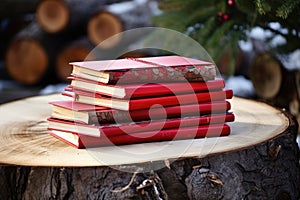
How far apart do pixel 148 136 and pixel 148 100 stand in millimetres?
80

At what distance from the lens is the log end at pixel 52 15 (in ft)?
11.2

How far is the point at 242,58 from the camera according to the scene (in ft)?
10.6

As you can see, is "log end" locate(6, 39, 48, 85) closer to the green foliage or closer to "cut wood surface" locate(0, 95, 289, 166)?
the green foliage

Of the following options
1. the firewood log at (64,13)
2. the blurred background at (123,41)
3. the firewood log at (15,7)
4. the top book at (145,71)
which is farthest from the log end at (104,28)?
the top book at (145,71)

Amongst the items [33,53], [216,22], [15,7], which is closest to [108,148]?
[216,22]

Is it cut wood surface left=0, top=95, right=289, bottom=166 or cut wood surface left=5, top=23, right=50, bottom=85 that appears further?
cut wood surface left=5, top=23, right=50, bottom=85

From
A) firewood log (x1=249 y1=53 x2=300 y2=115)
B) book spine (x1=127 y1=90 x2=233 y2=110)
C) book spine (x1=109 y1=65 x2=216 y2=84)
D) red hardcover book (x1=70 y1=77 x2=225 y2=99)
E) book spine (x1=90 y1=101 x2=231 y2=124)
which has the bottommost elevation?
firewood log (x1=249 y1=53 x2=300 y2=115)

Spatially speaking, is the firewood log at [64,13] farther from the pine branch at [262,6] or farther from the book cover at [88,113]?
the book cover at [88,113]

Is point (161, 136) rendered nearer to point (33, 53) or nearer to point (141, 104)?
point (141, 104)

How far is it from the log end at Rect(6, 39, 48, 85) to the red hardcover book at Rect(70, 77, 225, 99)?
2423mm

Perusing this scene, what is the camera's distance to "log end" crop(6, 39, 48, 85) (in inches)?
140

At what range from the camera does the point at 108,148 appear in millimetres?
1138

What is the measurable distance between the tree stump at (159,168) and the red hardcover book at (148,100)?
3.5 inches

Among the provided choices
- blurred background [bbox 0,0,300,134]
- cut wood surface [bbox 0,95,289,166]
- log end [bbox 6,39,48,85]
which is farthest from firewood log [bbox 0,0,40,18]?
cut wood surface [bbox 0,95,289,166]
